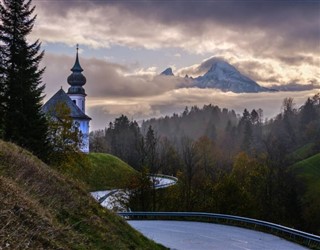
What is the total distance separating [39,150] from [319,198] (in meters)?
53.8

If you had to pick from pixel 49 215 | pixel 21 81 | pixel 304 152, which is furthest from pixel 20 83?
pixel 304 152

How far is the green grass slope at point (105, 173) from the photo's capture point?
206ft

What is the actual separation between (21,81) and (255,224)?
68.6ft

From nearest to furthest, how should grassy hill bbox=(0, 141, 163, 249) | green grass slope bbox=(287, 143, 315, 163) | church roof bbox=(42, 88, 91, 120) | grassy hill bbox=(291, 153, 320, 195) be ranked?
grassy hill bbox=(0, 141, 163, 249)
church roof bbox=(42, 88, 91, 120)
grassy hill bbox=(291, 153, 320, 195)
green grass slope bbox=(287, 143, 315, 163)

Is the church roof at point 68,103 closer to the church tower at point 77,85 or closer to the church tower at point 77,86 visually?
the church tower at point 77,86

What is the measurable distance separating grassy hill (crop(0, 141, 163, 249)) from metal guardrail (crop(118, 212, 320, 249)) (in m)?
8.14

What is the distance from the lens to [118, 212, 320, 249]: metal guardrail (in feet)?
67.6

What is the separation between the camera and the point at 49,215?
1159 centimetres

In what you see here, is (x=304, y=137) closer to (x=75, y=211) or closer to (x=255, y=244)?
(x=255, y=244)

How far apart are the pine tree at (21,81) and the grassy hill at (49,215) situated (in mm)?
16491

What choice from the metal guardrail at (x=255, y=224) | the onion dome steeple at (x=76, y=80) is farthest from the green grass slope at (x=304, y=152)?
the metal guardrail at (x=255, y=224)

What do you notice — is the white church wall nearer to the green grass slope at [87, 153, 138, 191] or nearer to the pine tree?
the green grass slope at [87, 153, 138, 191]

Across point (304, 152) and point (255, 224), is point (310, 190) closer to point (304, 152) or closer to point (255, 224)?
point (304, 152)

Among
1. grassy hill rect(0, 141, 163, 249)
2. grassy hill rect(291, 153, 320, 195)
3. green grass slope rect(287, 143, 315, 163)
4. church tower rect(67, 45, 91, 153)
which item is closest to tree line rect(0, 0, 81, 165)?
grassy hill rect(0, 141, 163, 249)
